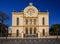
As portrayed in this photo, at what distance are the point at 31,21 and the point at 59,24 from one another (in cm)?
1675

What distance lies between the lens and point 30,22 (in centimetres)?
5450

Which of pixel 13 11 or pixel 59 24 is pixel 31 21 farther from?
pixel 59 24

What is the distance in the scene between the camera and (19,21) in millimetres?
54781

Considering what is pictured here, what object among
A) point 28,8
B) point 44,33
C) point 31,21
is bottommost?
point 44,33

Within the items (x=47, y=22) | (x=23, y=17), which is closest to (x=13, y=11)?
(x=23, y=17)

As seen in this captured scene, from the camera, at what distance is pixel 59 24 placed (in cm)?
6781

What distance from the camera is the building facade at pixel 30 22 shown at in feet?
177

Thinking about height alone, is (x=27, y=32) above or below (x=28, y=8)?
below

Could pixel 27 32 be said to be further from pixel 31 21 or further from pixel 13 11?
pixel 13 11

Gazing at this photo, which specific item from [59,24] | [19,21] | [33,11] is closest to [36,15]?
[33,11]

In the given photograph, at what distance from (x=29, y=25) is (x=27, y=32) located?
210cm

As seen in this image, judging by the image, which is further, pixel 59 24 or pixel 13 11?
pixel 59 24

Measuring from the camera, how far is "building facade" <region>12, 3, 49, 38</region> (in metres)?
54.1

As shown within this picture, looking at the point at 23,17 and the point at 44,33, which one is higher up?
the point at 23,17
